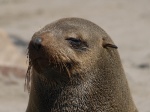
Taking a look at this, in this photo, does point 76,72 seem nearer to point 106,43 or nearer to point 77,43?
point 77,43

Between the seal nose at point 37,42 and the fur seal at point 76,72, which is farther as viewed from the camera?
the fur seal at point 76,72

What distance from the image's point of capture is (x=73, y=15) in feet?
43.5

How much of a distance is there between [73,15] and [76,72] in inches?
340

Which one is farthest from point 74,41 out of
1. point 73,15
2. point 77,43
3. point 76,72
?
point 73,15

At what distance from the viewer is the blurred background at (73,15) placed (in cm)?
827

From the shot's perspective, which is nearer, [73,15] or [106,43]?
[106,43]

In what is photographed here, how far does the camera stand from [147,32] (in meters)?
12.0

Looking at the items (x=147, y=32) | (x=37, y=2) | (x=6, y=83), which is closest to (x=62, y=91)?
(x=6, y=83)

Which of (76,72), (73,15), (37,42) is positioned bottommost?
(76,72)

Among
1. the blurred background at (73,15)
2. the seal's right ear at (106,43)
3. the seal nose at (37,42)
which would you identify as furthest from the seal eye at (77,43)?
the blurred background at (73,15)

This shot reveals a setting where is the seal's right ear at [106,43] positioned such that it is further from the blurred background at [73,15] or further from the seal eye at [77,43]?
the blurred background at [73,15]

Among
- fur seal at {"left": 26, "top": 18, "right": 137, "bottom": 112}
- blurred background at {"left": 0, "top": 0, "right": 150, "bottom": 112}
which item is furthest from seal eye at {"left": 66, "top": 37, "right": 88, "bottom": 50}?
blurred background at {"left": 0, "top": 0, "right": 150, "bottom": 112}

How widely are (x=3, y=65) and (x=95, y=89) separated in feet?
13.1

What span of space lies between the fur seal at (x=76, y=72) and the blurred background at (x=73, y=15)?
253 cm
